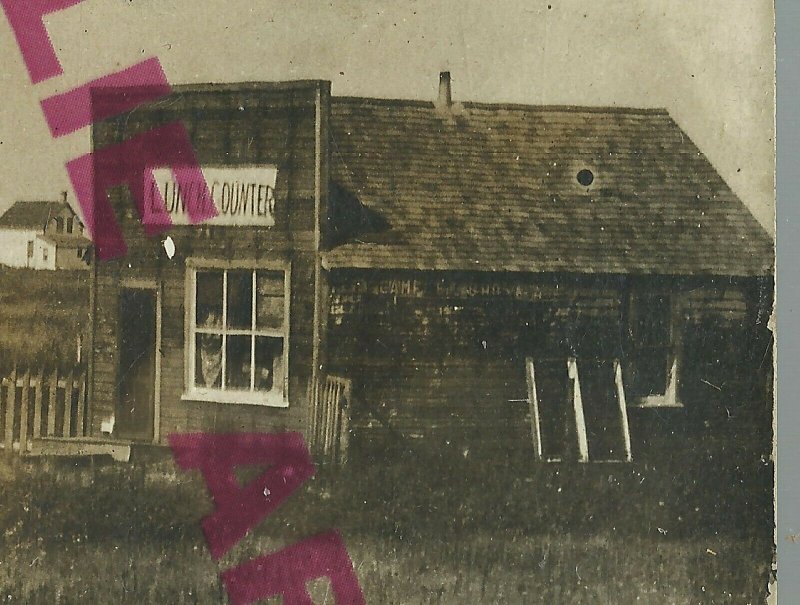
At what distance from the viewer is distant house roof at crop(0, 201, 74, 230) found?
2.11m

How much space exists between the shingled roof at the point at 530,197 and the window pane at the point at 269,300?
7.5 inches

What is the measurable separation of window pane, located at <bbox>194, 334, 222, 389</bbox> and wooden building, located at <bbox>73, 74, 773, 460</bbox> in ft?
0.37

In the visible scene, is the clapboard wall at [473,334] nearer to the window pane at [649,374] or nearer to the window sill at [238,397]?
the window pane at [649,374]

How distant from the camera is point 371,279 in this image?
209cm

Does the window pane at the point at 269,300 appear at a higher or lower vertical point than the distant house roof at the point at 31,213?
lower

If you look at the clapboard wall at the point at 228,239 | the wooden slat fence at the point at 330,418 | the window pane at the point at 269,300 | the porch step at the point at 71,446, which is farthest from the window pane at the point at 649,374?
the porch step at the point at 71,446

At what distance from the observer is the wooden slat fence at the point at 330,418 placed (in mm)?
2088

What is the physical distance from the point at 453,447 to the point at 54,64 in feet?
6.16

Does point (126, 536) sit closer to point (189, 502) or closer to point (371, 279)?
point (189, 502)

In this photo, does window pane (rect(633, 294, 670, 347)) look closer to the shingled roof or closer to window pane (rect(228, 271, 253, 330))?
the shingled roof

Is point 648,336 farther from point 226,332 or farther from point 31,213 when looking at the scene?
point 31,213

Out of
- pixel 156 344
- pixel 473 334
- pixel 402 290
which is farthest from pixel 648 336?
pixel 156 344

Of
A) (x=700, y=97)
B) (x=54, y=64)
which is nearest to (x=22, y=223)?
(x=54, y=64)
